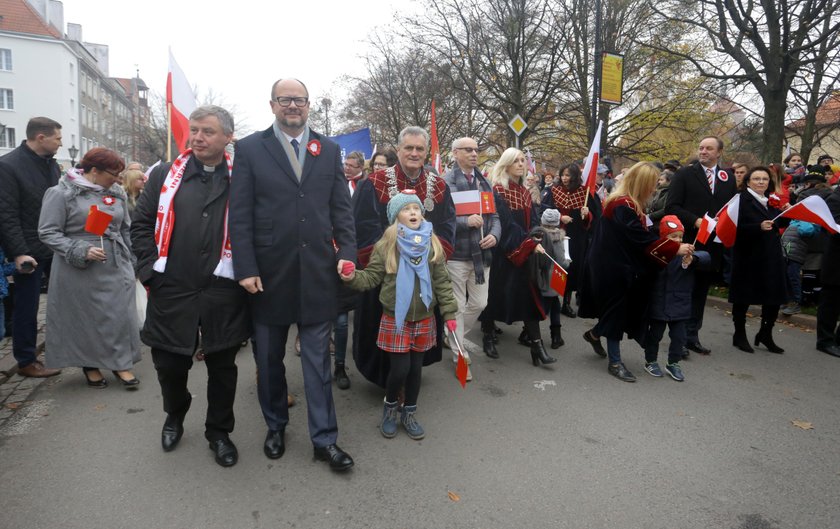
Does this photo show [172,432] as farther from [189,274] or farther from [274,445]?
[189,274]

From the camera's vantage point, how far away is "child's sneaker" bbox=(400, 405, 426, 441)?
11.8ft

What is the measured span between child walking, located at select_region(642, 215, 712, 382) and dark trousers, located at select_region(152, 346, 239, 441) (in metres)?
3.58

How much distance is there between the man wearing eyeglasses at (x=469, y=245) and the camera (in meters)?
4.79

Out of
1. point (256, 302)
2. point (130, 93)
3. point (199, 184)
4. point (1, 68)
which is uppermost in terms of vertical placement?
point (130, 93)

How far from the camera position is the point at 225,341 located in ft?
10.3

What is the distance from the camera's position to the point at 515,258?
5141 millimetres

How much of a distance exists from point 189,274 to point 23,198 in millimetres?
2569

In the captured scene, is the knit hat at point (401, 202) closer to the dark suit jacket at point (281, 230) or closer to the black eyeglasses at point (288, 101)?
the dark suit jacket at point (281, 230)

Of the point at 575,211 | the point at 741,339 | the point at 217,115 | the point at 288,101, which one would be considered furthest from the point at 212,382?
the point at 741,339

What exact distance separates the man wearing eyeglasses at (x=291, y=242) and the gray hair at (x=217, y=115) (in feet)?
0.51

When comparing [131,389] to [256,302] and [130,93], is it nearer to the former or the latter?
[256,302]

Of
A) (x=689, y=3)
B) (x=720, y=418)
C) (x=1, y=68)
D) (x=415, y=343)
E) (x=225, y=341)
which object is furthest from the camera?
(x=1, y=68)

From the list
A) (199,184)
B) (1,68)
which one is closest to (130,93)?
(1,68)

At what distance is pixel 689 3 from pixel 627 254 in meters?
10.6
